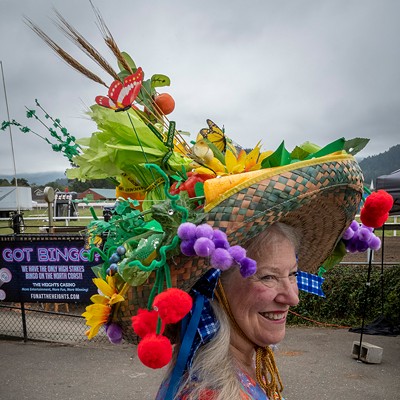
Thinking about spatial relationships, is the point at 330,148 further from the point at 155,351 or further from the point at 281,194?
the point at 155,351

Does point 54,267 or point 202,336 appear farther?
point 54,267

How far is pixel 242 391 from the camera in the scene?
145 cm

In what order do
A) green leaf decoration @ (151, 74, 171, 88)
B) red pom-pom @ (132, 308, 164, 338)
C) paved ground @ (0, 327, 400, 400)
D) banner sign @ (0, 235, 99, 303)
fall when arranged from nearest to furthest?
red pom-pom @ (132, 308, 164, 338) < green leaf decoration @ (151, 74, 171, 88) < paved ground @ (0, 327, 400, 400) < banner sign @ (0, 235, 99, 303)

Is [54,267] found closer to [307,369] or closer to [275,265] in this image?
[307,369]

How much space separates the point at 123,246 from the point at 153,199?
0.94 feet

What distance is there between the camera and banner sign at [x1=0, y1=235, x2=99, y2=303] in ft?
19.6

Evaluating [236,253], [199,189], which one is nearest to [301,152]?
[199,189]

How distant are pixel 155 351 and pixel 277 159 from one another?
701mm

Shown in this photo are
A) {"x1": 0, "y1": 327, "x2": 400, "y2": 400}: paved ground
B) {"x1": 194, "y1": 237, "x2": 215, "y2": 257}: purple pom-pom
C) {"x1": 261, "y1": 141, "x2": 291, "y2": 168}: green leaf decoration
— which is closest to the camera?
{"x1": 194, "y1": 237, "x2": 215, "y2": 257}: purple pom-pom

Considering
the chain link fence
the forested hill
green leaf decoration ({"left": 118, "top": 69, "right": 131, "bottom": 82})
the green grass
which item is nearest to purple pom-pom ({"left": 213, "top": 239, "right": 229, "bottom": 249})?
green leaf decoration ({"left": 118, "top": 69, "right": 131, "bottom": 82})

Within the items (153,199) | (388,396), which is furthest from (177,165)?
(388,396)

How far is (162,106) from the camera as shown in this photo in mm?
1744

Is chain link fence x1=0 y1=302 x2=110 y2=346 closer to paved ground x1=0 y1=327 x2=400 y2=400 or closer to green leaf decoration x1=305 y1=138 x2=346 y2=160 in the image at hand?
paved ground x1=0 y1=327 x2=400 y2=400

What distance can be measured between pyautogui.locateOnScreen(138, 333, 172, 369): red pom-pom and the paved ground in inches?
139
